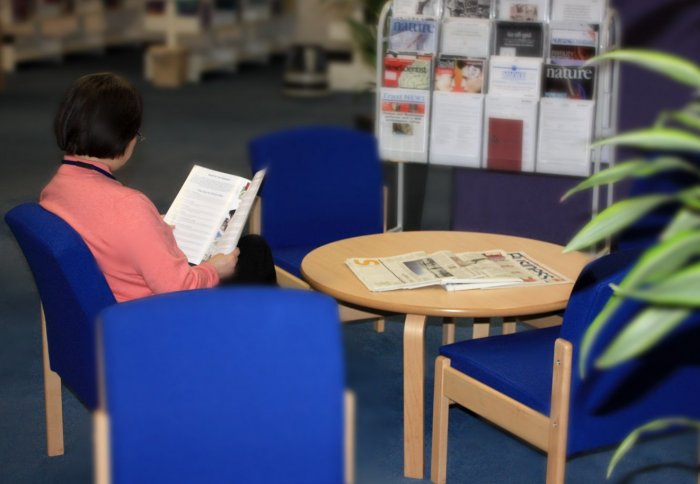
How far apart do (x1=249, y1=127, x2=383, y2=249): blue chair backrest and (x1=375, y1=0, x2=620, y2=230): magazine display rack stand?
263 millimetres

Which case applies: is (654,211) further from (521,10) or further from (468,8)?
(468,8)

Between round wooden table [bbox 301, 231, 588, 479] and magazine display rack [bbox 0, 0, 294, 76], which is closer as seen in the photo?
round wooden table [bbox 301, 231, 588, 479]

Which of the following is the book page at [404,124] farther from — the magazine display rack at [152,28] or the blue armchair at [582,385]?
the magazine display rack at [152,28]

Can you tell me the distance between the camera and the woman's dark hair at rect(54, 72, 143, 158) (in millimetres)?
2621

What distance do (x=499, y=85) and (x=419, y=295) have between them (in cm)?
138

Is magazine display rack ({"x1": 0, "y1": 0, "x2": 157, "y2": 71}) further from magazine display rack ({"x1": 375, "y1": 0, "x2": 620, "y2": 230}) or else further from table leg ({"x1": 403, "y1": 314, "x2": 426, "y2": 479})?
table leg ({"x1": 403, "y1": 314, "x2": 426, "y2": 479})

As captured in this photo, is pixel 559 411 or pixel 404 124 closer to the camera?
pixel 559 411

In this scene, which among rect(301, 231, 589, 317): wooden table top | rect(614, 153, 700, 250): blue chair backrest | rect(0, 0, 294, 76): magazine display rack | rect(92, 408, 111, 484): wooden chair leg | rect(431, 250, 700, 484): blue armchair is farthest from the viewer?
rect(0, 0, 294, 76): magazine display rack

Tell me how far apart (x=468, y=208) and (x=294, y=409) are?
2740 millimetres

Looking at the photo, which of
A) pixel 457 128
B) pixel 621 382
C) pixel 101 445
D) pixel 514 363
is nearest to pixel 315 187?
pixel 457 128

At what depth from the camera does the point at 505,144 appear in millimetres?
4000

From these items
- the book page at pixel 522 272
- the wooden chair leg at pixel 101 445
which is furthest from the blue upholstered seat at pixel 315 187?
the wooden chair leg at pixel 101 445

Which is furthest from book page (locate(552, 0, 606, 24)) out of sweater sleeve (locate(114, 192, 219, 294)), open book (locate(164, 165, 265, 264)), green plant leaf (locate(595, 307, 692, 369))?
green plant leaf (locate(595, 307, 692, 369))

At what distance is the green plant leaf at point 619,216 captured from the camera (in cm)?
126
